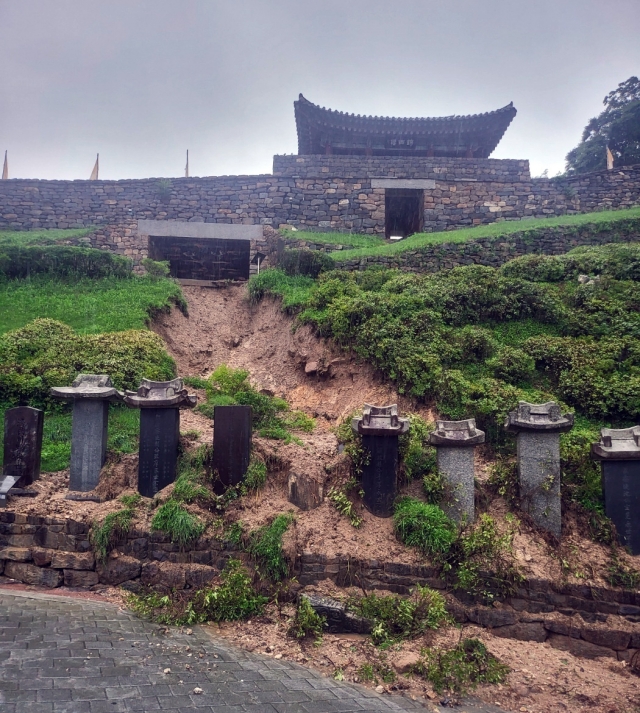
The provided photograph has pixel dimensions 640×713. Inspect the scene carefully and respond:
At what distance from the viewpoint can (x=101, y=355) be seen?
932 cm

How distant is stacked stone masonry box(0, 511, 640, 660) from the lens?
19.2 ft

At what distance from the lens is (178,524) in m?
6.37

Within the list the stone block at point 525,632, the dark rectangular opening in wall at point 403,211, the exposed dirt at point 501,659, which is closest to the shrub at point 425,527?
the exposed dirt at point 501,659

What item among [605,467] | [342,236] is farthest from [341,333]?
[342,236]

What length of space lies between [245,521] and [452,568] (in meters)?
2.26

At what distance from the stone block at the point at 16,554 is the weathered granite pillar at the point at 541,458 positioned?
550cm

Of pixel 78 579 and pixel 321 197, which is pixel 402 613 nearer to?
pixel 78 579

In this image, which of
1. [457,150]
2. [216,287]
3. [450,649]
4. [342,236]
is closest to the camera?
[450,649]

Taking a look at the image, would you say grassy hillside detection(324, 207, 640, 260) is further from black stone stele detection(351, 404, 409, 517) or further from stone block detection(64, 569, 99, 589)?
stone block detection(64, 569, 99, 589)

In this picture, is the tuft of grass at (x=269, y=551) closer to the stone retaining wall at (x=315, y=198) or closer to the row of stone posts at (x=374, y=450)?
the row of stone posts at (x=374, y=450)

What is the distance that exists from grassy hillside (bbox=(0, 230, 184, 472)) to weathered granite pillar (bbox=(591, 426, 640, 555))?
5678mm

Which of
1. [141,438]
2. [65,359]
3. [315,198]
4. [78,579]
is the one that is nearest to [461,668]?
[78,579]

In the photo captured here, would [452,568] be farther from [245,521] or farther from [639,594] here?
[245,521]

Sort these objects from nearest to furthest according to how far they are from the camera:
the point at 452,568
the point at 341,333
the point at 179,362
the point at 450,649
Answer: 1. the point at 450,649
2. the point at 452,568
3. the point at 341,333
4. the point at 179,362
